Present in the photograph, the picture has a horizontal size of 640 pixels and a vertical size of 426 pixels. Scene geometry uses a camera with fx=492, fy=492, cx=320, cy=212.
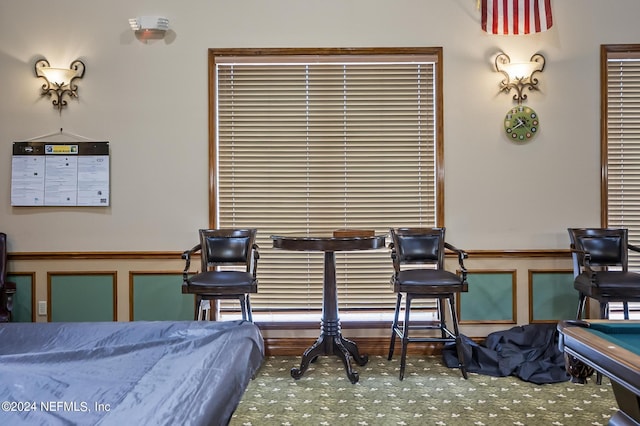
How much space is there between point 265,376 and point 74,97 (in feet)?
9.54

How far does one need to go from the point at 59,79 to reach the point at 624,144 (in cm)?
499

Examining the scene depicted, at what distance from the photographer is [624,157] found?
14.3ft

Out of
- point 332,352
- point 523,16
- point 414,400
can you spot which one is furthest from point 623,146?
point 332,352

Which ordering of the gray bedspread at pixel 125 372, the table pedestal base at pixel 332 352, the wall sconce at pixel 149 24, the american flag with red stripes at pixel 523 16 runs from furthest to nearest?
1. the wall sconce at pixel 149 24
2. the american flag with red stripes at pixel 523 16
3. the table pedestal base at pixel 332 352
4. the gray bedspread at pixel 125 372

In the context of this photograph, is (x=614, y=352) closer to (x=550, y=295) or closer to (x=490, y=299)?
(x=490, y=299)

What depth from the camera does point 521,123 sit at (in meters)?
4.27

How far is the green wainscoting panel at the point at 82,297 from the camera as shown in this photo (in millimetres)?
4258

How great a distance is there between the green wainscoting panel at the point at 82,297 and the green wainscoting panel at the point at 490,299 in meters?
3.06

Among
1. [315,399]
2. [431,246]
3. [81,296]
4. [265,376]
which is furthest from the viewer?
[81,296]

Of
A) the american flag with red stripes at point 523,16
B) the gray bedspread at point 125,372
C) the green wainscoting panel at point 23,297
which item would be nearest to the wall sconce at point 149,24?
the green wainscoting panel at point 23,297

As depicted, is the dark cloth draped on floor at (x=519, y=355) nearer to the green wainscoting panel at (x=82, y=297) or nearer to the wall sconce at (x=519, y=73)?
the wall sconce at (x=519, y=73)

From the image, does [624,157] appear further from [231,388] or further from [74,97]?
[74,97]

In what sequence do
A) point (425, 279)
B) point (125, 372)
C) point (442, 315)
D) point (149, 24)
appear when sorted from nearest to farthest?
1. point (125, 372)
2. point (425, 279)
3. point (442, 315)
4. point (149, 24)

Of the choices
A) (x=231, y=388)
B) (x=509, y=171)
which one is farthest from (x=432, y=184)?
(x=231, y=388)
